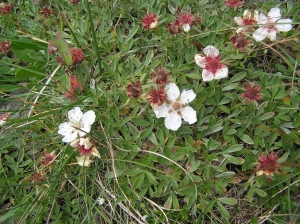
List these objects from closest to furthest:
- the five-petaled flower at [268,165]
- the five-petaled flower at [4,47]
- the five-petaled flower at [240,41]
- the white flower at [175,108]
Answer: the five-petaled flower at [268,165] → the white flower at [175,108] → the five-petaled flower at [240,41] → the five-petaled flower at [4,47]

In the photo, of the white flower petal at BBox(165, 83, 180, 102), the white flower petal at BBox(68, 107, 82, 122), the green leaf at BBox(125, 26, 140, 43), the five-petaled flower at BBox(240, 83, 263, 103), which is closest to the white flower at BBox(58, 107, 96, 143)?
the white flower petal at BBox(68, 107, 82, 122)

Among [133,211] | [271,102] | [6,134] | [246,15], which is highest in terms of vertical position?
[246,15]

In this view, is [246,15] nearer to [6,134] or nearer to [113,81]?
[113,81]

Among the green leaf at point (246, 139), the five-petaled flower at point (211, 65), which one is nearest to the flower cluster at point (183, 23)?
the five-petaled flower at point (211, 65)

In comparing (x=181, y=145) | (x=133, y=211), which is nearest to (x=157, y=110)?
(x=181, y=145)

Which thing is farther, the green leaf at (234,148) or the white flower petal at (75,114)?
the white flower petal at (75,114)

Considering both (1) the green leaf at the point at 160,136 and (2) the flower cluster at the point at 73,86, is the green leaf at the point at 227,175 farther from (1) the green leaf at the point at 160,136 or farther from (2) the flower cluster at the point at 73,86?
(2) the flower cluster at the point at 73,86

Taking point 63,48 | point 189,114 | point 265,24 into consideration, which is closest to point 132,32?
point 63,48
